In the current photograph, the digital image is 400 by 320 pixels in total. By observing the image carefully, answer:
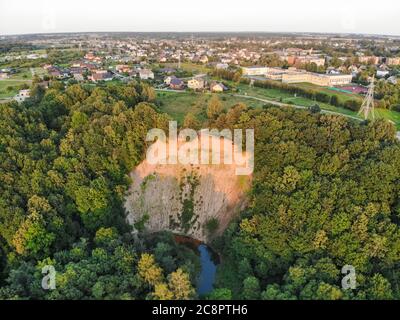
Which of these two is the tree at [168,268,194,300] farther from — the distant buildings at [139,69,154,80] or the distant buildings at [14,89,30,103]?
the distant buildings at [139,69,154,80]

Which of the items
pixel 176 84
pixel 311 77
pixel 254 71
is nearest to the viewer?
pixel 176 84

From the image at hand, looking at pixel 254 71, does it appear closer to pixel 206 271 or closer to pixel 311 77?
pixel 311 77

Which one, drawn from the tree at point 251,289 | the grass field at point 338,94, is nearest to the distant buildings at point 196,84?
the grass field at point 338,94

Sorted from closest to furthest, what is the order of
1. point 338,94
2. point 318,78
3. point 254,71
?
point 338,94, point 318,78, point 254,71

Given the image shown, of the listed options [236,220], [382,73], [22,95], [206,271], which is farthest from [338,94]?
[22,95]

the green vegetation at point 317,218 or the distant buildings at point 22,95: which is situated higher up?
the distant buildings at point 22,95

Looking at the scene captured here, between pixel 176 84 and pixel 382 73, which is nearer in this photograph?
pixel 176 84

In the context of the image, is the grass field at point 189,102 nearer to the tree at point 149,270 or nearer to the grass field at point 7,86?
the tree at point 149,270
